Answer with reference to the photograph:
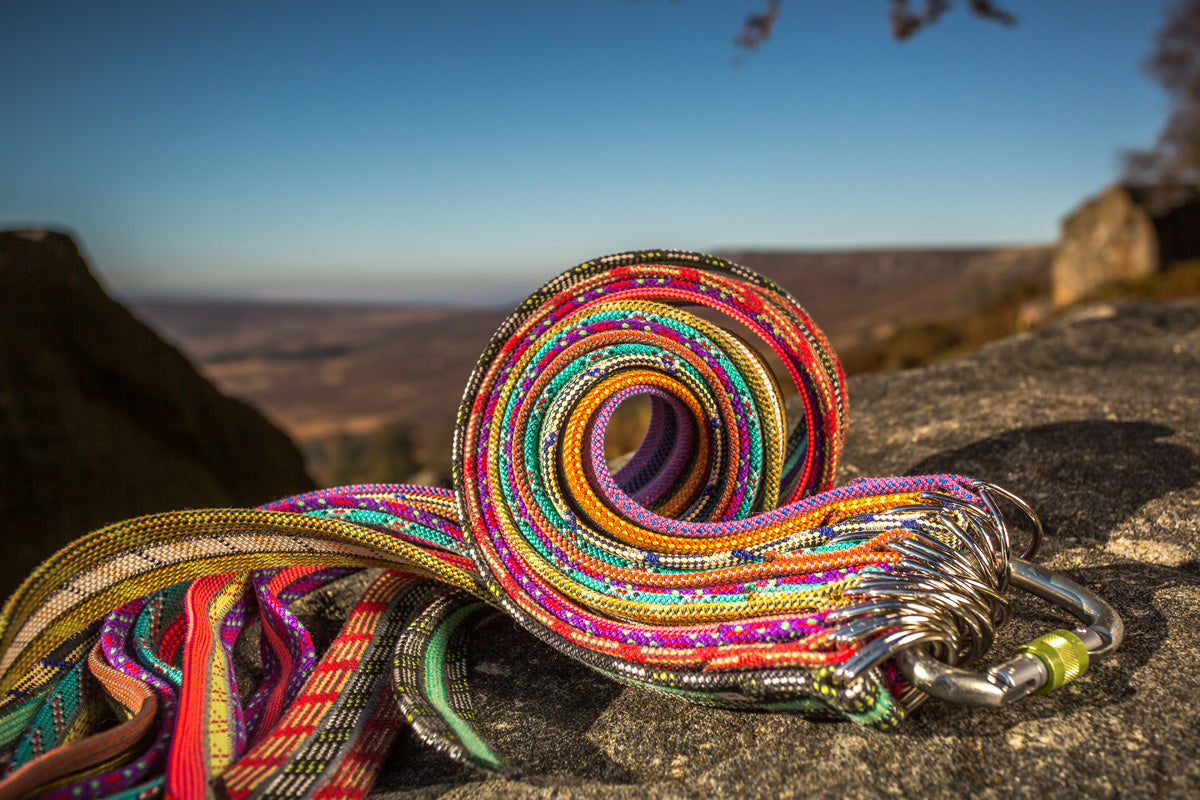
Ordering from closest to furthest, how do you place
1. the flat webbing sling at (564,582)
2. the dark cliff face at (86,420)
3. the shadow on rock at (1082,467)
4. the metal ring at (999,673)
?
the metal ring at (999,673)
the flat webbing sling at (564,582)
the shadow on rock at (1082,467)
the dark cliff face at (86,420)

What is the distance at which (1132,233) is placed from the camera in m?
10.4

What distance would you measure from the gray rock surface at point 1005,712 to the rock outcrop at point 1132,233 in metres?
9.54

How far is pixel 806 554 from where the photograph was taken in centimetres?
149

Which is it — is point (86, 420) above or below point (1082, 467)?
above

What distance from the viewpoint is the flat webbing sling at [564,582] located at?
127 cm

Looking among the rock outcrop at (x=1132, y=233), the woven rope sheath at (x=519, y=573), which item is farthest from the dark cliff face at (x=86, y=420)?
the rock outcrop at (x=1132, y=233)

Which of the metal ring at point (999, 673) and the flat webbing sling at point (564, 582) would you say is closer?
the metal ring at point (999, 673)

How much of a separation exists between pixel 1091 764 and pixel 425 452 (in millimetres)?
17989

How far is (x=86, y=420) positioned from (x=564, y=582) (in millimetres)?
2181

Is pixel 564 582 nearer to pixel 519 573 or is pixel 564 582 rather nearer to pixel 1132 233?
pixel 519 573

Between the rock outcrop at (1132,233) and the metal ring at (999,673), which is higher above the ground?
the rock outcrop at (1132,233)

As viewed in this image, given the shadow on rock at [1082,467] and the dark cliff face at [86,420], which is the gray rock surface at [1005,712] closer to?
the shadow on rock at [1082,467]

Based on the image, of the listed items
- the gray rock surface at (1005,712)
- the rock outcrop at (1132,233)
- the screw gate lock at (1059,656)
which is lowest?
the gray rock surface at (1005,712)

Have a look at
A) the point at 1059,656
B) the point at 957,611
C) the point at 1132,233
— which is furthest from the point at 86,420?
the point at 1132,233
